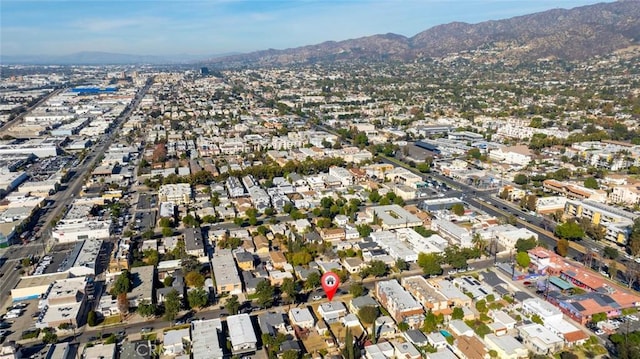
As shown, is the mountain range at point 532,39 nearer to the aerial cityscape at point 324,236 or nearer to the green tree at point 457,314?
the aerial cityscape at point 324,236

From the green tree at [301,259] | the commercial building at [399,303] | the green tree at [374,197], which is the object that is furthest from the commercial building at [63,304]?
the green tree at [374,197]

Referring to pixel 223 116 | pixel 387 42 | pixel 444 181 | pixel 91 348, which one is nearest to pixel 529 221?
pixel 444 181

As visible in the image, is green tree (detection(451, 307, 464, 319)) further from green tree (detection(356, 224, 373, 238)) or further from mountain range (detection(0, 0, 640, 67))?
mountain range (detection(0, 0, 640, 67))

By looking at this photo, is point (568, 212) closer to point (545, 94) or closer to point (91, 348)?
point (91, 348)

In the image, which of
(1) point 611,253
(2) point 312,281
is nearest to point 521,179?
(1) point 611,253

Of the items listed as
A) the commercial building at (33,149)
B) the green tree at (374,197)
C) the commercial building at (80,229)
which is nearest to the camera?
the commercial building at (80,229)

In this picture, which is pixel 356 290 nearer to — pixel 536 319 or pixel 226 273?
pixel 226 273
